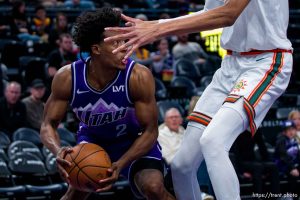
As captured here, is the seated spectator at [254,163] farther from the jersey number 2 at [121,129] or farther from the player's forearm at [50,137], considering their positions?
the player's forearm at [50,137]

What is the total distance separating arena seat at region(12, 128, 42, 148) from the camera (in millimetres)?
10648

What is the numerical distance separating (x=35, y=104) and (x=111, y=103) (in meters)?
5.25

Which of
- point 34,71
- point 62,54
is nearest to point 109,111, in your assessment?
point 34,71

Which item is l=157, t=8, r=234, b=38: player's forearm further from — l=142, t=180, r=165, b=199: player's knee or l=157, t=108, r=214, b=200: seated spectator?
l=157, t=108, r=214, b=200: seated spectator

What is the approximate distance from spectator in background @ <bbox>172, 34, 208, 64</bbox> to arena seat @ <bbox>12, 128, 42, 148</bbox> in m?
5.02

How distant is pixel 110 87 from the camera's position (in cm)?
632

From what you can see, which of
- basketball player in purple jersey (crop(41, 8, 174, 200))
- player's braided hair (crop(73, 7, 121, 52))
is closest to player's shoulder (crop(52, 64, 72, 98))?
basketball player in purple jersey (crop(41, 8, 174, 200))

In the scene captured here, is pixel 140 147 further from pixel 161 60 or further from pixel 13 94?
pixel 161 60

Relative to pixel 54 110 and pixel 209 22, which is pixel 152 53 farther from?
pixel 209 22

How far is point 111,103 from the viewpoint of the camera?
633 cm

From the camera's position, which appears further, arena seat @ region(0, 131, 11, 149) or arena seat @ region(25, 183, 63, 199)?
arena seat @ region(0, 131, 11, 149)

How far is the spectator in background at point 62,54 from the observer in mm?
12781

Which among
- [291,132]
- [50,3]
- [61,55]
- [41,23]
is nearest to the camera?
[291,132]

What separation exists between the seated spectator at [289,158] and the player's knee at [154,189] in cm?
540
